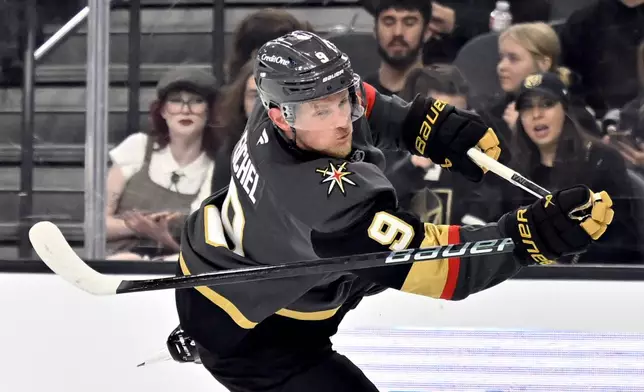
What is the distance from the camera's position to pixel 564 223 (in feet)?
5.67

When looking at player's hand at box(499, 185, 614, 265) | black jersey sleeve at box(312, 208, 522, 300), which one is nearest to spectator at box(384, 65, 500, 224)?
black jersey sleeve at box(312, 208, 522, 300)

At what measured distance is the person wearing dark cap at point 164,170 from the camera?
319 cm

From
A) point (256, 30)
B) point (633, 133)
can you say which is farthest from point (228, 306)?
point (633, 133)

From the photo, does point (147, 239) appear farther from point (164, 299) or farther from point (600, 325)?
point (600, 325)

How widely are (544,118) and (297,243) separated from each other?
1.48 m

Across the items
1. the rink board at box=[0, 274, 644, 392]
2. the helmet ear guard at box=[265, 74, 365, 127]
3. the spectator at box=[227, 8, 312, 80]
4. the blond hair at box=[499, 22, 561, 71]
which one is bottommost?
the rink board at box=[0, 274, 644, 392]

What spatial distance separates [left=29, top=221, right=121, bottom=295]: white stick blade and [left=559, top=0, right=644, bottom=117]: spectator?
1684 mm

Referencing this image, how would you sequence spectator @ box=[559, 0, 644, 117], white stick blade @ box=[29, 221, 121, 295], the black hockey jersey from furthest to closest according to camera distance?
spectator @ box=[559, 0, 644, 117] < white stick blade @ box=[29, 221, 121, 295] < the black hockey jersey

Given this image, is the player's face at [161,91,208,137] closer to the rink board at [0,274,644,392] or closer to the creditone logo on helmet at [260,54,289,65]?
the rink board at [0,274,644,392]

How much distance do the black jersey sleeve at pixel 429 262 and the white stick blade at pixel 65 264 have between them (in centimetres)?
61

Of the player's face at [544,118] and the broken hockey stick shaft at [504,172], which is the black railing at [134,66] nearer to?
the player's face at [544,118]

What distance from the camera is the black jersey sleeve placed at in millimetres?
1839

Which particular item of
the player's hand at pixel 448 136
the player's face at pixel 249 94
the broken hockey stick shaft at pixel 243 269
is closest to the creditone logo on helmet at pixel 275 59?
the broken hockey stick shaft at pixel 243 269

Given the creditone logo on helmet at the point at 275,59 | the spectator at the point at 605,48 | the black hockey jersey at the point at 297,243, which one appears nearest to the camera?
the black hockey jersey at the point at 297,243
